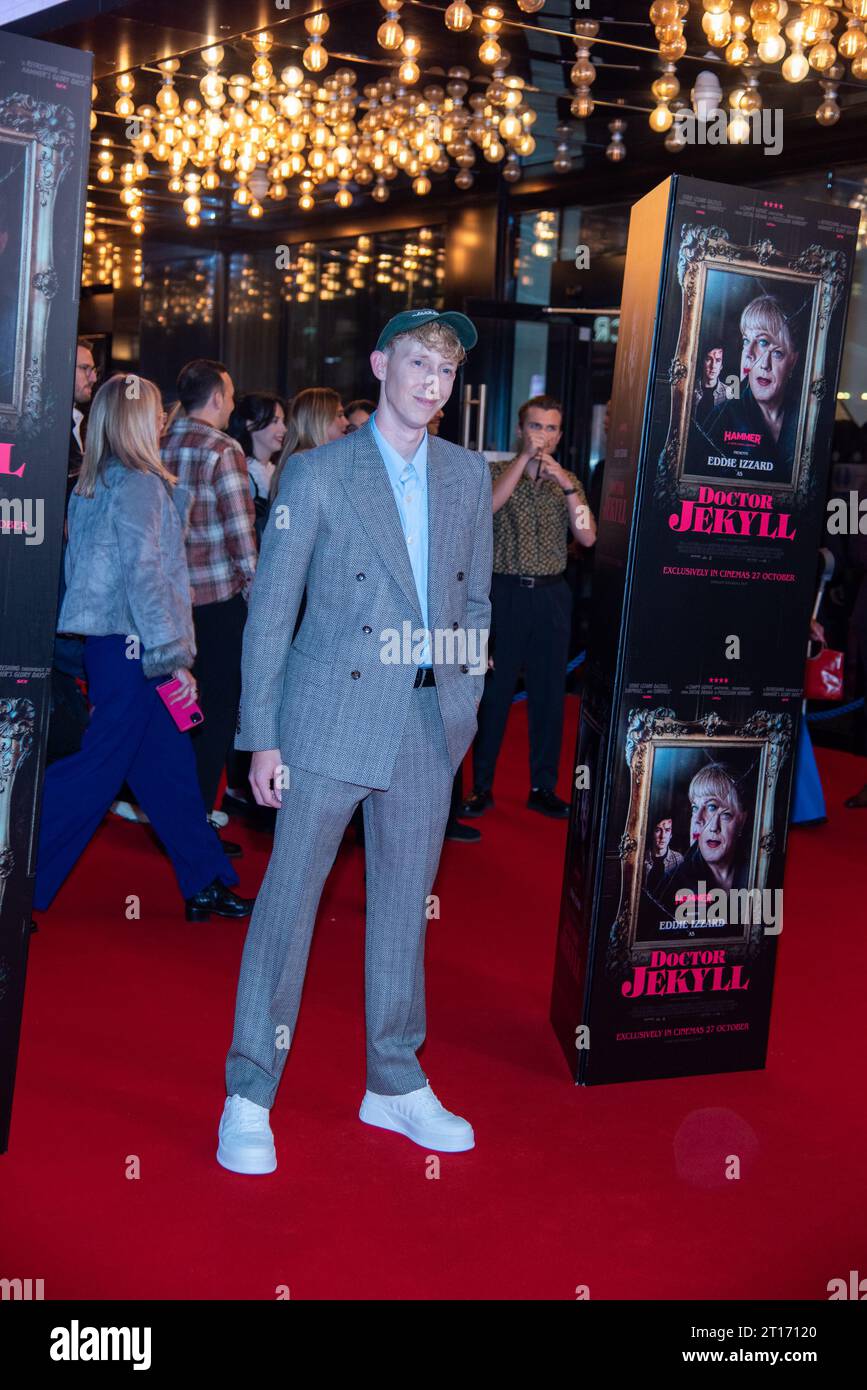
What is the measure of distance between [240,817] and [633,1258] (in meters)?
3.64

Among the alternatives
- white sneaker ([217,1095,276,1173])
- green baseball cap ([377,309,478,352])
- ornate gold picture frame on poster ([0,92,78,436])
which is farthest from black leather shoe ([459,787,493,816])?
ornate gold picture frame on poster ([0,92,78,436])

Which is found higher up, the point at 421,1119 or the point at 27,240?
the point at 27,240

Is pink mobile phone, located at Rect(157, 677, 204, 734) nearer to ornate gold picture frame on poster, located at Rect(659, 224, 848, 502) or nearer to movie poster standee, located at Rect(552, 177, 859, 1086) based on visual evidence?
movie poster standee, located at Rect(552, 177, 859, 1086)

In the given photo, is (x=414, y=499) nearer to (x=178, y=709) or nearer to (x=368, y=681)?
(x=368, y=681)

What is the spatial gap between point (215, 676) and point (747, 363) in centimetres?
273

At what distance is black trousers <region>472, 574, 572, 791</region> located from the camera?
20.5 ft

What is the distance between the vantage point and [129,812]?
605 centimetres

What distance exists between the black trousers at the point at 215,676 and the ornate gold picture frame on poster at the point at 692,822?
2.32 metres

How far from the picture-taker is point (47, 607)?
278 centimetres

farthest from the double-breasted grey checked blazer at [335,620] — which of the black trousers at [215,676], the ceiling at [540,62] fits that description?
the ceiling at [540,62]

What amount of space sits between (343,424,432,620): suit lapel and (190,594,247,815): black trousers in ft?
8.15

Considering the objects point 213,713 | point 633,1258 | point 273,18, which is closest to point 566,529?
point 213,713

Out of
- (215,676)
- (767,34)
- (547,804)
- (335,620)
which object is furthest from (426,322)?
(547,804)
